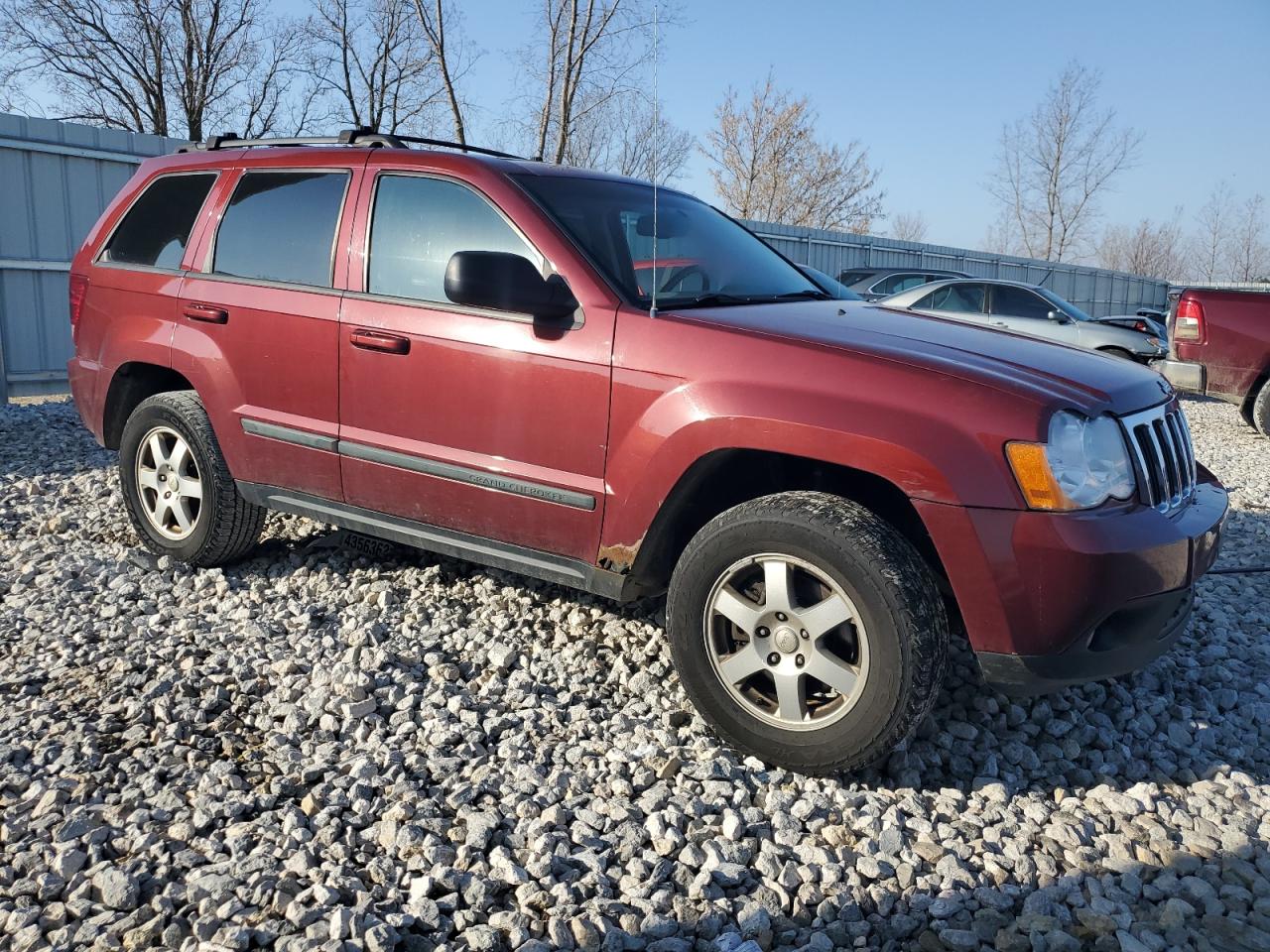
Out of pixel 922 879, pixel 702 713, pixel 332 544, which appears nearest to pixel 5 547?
pixel 332 544

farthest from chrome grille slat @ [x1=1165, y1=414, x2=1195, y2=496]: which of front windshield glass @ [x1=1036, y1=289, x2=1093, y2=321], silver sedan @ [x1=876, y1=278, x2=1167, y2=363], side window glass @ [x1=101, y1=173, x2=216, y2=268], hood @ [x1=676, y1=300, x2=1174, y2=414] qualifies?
front windshield glass @ [x1=1036, y1=289, x2=1093, y2=321]

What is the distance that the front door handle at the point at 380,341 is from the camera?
364 centimetres

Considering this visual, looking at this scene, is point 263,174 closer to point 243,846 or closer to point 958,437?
point 243,846

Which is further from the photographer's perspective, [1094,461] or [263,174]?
[263,174]

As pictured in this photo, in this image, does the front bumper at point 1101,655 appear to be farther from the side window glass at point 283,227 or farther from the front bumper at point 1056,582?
the side window glass at point 283,227

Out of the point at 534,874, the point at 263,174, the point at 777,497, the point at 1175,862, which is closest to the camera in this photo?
the point at 534,874

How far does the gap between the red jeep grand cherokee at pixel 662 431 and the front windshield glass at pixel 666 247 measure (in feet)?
0.06

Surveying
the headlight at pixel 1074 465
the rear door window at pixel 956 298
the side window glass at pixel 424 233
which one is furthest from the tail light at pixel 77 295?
the rear door window at pixel 956 298

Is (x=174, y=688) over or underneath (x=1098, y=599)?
underneath

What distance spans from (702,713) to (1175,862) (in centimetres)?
136

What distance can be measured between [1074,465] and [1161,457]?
1.74 feet

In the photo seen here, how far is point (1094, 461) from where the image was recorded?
9.02ft

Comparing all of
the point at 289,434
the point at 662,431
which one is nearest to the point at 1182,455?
the point at 662,431

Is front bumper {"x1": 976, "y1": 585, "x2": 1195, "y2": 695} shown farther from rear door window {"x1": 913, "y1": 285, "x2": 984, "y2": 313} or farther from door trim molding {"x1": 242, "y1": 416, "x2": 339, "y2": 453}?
rear door window {"x1": 913, "y1": 285, "x2": 984, "y2": 313}
